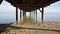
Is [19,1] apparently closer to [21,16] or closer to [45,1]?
[45,1]

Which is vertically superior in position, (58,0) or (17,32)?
(58,0)

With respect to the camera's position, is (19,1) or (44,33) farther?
(19,1)

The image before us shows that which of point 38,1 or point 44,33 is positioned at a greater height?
point 38,1

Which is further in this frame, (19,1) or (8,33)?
(19,1)

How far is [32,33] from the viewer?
13.8 meters

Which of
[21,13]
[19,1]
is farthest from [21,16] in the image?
[19,1]

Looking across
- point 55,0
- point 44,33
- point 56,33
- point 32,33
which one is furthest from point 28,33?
point 55,0

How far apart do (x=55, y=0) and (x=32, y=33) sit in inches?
229

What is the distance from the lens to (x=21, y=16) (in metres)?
38.1

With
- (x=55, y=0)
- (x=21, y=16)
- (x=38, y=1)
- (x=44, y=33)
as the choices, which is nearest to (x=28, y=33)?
(x=44, y=33)

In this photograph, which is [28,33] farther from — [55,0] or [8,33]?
[55,0]

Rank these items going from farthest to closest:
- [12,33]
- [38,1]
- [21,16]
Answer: [21,16] → [38,1] → [12,33]

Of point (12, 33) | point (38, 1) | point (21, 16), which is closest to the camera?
point (12, 33)

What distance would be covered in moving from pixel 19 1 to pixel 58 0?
404 centimetres
